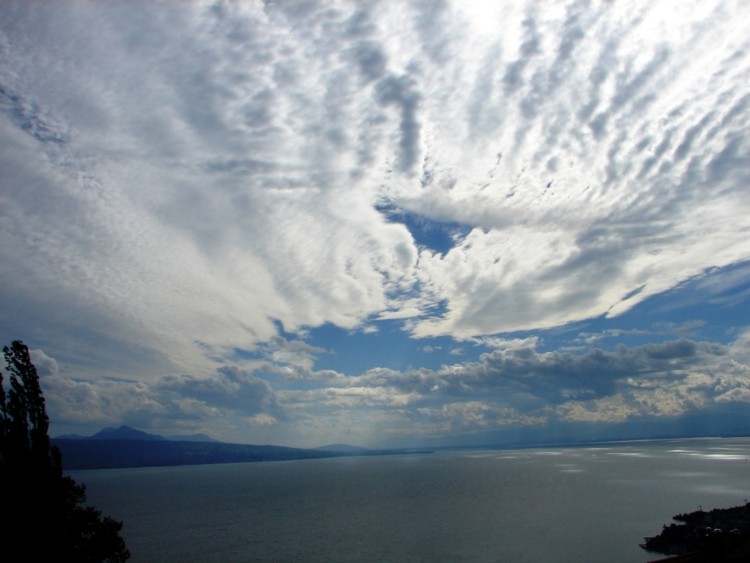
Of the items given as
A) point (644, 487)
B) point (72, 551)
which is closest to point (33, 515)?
point (72, 551)

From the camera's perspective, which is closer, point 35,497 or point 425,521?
point 35,497

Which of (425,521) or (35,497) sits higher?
(35,497)

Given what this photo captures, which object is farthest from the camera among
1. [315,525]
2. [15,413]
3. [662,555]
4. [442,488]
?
[442,488]

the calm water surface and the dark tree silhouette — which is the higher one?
the dark tree silhouette

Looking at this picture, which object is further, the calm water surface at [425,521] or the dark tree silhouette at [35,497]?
the calm water surface at [425,521]

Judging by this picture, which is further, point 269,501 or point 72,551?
point 269,501

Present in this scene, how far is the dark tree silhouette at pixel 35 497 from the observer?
35500 mm

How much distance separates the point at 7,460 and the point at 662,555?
86.7m

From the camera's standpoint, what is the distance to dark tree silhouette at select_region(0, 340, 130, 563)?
35500mm

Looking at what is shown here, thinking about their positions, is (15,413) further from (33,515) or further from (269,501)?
(269,501)

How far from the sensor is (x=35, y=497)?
36750mm

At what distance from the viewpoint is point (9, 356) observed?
40.8 meters

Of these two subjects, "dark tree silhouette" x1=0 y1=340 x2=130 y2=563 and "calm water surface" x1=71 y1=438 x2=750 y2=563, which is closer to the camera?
"dark tree silhouette" x1=0 y1=340 x2=130 y2=563

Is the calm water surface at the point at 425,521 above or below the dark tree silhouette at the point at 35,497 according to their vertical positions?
below
